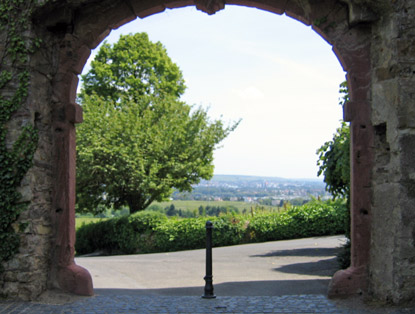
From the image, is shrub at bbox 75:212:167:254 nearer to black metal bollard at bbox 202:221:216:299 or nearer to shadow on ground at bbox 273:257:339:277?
shadow on ground at bbox 273:257:339:277

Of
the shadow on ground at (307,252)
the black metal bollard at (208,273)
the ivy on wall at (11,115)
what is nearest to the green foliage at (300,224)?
the shadow on ground at (307,252)

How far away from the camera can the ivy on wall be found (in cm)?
538

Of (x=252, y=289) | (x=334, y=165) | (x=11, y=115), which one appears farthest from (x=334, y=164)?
(x=11, y=115)

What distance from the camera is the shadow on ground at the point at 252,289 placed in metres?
6.63

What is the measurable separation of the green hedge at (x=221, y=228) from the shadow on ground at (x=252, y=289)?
7.77 meters

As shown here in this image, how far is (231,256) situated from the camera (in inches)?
456

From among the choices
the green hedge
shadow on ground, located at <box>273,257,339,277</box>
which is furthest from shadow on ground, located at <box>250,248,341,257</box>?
the green hedge

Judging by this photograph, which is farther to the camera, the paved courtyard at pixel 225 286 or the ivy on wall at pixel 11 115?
the ivy on wall at pixel 11 115

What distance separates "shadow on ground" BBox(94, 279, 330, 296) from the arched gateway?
1156 millimetres

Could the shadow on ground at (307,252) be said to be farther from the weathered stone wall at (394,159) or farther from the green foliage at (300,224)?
the weathered stone wall at (394,159)

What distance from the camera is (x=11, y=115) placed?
5477 mm

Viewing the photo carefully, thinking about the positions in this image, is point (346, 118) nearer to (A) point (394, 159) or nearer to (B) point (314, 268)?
(A) point (394, 159)

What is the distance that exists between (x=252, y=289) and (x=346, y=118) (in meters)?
2.90

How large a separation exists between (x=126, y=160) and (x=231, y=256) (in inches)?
267
